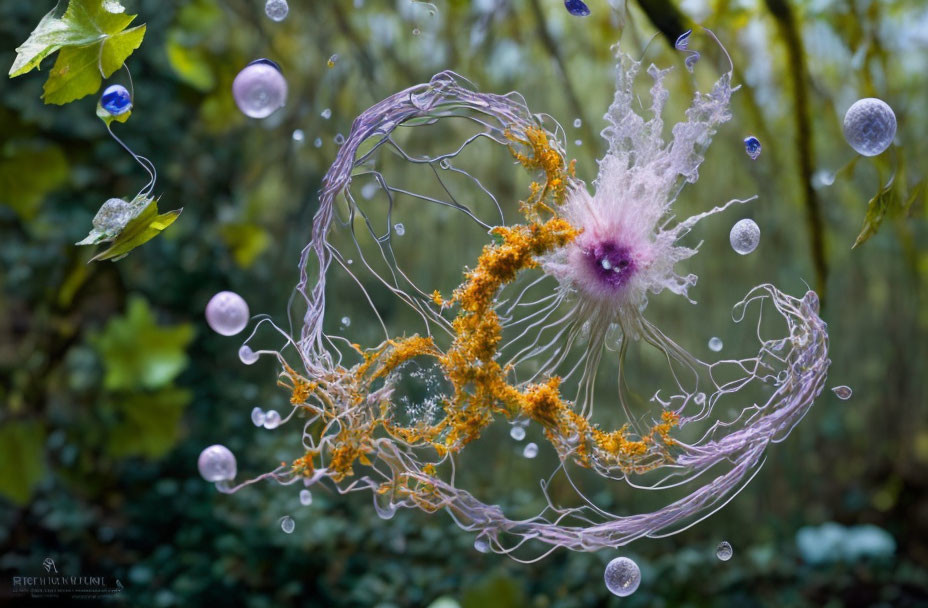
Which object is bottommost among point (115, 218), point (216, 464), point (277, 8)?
point (216, 464)

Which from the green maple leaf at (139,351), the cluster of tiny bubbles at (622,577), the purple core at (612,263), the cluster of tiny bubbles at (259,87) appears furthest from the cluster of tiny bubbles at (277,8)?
the green maple leaf at (139,351)

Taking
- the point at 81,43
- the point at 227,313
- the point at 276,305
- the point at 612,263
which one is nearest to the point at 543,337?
the point at 612,263

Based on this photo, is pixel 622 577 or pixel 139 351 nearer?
pixel 622 577

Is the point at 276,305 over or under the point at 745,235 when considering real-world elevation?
under

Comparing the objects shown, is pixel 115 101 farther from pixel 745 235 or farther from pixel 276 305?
pixel 276 305

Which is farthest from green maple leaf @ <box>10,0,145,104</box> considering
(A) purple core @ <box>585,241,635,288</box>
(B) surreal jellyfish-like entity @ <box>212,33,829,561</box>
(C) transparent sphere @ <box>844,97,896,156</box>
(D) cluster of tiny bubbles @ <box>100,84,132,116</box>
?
(C) transparent sphere @ <box>844,97,896,156</box>
